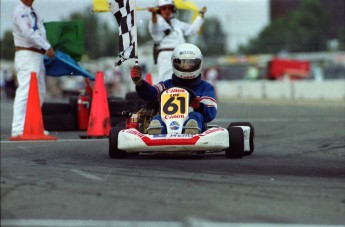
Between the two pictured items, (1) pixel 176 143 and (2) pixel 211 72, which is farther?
(2) pixel 211 72

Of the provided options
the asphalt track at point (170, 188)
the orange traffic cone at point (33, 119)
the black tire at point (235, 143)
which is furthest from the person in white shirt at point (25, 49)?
the black tire at point (235, 143)

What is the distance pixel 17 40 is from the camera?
11555 millimetres

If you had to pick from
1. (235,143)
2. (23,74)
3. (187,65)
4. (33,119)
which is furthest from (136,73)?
(23,74)

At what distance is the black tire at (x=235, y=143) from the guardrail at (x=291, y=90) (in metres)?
23.8

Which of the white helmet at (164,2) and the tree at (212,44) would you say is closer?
the white helmet at (164,2)

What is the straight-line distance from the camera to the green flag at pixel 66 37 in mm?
13297

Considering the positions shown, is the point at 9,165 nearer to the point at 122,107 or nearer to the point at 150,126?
the point at 150,126

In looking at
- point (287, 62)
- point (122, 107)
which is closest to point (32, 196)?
point (122, 107)

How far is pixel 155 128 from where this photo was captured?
8.59 meters

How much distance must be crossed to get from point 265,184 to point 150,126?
233 cm

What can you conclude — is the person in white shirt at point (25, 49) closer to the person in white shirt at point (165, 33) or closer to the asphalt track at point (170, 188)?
the asphalt track at point (170, 188)

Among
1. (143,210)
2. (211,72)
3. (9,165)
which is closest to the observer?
(143,210)

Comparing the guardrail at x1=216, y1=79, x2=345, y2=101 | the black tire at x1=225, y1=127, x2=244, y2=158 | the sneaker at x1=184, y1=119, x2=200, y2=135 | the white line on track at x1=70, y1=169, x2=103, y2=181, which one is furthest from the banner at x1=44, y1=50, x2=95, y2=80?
the guardrail at x1=216, y1=79, x2=345, y2=101

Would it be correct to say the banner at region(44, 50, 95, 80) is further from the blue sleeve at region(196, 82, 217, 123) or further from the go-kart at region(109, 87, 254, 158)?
the go-kart at region(109, 87, 254, 158)
